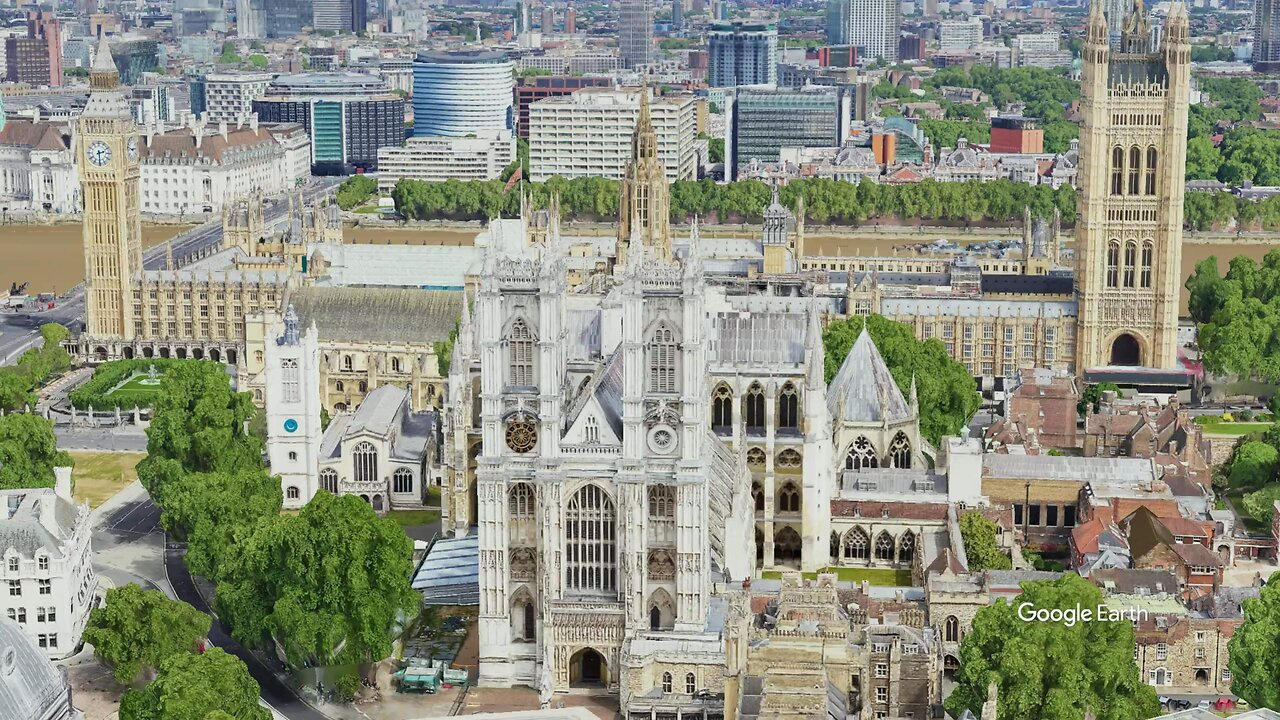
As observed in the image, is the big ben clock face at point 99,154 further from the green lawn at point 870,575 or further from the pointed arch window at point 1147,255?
the pointed arch window at point 1147,255

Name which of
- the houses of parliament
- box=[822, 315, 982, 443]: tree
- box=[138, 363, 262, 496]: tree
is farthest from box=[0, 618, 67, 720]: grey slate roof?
the houses of parliament

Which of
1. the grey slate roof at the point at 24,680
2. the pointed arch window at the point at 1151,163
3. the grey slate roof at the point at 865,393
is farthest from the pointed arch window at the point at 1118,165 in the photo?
the grey slate roof at the point at 24,680

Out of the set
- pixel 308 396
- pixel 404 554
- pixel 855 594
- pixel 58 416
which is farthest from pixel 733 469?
pixel 58 416

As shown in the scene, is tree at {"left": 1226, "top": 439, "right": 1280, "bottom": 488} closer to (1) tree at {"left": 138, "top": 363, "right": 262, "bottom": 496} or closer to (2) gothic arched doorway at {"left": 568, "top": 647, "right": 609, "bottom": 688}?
(2) gothic arched doorway at {"left": 568, "top": 647, "right": 609, "bottom": 688}

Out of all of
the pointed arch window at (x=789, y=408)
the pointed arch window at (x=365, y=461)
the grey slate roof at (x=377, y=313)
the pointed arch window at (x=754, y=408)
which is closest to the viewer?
the pointed arch window at (x=789, y=408)

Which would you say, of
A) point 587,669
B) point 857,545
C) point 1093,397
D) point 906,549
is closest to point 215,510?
point 587,669
